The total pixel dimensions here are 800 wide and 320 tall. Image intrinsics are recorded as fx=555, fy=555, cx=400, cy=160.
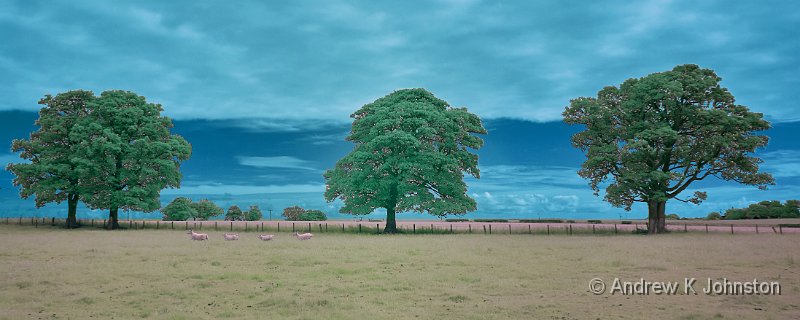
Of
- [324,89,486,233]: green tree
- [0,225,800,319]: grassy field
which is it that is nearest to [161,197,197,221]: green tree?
[324,89,486,233]: green tree

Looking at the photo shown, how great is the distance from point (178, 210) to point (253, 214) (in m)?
20.4

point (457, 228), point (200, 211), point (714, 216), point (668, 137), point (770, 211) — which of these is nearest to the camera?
point (668, 137)

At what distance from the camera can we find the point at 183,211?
117312 mm

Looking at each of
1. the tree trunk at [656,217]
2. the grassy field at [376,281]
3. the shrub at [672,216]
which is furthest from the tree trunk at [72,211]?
the shrub at [672,216]

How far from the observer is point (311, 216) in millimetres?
128875

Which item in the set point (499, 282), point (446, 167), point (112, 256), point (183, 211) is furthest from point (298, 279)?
point (183, 211)

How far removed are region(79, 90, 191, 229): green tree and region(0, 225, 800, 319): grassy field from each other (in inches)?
1077

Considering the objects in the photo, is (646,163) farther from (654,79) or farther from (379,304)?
(379,304)

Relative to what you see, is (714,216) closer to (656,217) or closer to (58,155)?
(656,217)

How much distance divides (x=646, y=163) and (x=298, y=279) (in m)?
46.2

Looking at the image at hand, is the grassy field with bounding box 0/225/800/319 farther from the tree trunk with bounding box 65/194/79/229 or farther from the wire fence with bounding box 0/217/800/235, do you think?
the tree trunk with bounding box 65/194/79/229

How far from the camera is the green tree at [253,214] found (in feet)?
435

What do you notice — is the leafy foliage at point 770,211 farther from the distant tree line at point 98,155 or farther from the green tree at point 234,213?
the green tree at point 234,213

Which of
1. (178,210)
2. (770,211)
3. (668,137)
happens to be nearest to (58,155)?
(178,210)
